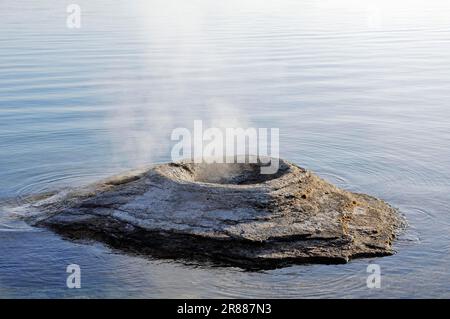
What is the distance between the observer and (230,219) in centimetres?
1013

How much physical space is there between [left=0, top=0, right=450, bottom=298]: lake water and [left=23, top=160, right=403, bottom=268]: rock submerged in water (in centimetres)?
27

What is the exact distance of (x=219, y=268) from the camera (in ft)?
31.4

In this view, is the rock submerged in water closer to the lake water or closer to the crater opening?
the crater opening

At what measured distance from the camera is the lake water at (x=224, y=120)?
31.0 ft

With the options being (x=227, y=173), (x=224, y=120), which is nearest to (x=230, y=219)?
(x=227, y=173)

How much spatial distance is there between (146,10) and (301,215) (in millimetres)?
50877

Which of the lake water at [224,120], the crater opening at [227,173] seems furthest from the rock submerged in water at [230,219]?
the lake water at [224,120]

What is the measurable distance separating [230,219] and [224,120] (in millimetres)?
10282

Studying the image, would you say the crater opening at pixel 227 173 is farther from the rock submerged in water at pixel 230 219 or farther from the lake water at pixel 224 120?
the lake water at pixel 224 120

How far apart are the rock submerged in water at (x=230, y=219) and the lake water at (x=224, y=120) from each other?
27cm

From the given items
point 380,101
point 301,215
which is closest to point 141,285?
point 301,215

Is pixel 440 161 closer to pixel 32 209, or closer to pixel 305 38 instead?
pixel 32 209
